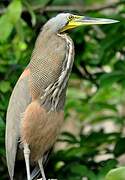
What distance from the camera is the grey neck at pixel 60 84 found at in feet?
10.9

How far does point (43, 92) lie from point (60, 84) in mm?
99

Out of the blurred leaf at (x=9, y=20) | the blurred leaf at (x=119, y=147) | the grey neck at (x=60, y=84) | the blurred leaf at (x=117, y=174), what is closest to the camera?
the blurred leaf at (x=117, y=174)

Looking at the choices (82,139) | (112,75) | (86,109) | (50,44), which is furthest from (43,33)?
(86,109)

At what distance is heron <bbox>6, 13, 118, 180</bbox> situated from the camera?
130 inches

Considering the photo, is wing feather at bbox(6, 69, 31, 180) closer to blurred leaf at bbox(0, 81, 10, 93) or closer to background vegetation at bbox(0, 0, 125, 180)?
background vegetation at bbox(0, 0, 125, 180)

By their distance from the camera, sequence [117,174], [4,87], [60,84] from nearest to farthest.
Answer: [117,174] < [60,84] < [4,87]

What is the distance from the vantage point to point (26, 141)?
3.40 metres

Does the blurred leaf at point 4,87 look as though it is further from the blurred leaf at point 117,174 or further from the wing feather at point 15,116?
the blurred leaf at point 117,174

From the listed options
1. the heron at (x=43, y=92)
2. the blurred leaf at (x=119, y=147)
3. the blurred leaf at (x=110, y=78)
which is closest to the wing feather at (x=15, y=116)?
the heron at (x=43, y=92)

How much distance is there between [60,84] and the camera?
3314mm

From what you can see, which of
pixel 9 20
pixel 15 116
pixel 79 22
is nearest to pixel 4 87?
pixel 9 20

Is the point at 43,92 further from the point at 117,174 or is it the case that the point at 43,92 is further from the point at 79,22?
the point at 117,174

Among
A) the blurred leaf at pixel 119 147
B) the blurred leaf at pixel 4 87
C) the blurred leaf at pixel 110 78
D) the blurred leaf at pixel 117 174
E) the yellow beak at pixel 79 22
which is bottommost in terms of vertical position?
the blurred leaf at pixel 119 147

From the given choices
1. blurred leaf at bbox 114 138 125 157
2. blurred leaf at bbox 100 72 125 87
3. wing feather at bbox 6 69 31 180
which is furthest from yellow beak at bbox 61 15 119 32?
blurred leaf at bbox 114 138 125 157
